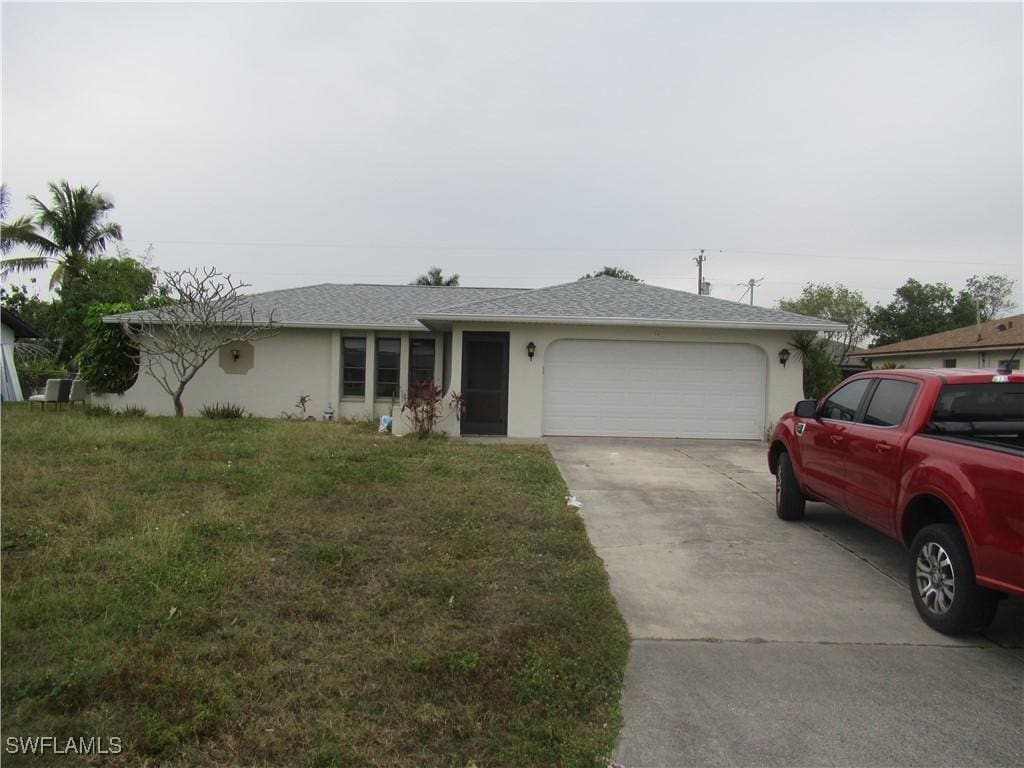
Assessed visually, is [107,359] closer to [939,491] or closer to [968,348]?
[939,491]

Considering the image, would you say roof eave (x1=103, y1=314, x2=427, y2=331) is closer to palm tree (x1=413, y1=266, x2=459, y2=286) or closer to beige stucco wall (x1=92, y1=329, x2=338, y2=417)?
beige stucco wall (x1=92, y1=329, x2=338, y2=417)

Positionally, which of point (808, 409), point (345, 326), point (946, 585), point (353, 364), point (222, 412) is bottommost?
point (946, 585)

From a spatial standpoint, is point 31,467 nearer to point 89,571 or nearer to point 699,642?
point 89,571

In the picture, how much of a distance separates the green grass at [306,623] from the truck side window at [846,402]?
2686 mm

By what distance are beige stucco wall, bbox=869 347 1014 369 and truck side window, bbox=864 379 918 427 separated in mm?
20522

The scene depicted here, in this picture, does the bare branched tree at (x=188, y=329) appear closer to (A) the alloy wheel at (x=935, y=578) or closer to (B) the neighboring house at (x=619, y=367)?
(B) the neighboring house at (x=619, y=367)

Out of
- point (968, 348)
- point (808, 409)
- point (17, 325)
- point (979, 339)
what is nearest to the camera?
point (808, 409)

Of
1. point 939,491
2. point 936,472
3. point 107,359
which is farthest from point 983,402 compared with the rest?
point 107,359

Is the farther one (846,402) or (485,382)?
(485,382)

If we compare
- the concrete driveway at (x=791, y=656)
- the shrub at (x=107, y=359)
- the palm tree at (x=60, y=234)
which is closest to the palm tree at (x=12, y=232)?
the palm tree at (x=60, y=234)

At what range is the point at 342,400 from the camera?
1650 centimetres

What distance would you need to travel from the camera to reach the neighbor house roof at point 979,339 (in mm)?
22000

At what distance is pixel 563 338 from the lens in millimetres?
13305

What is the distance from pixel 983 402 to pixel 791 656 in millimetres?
2576
